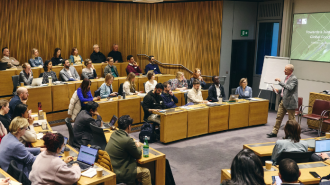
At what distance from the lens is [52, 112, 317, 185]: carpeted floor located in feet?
16.6

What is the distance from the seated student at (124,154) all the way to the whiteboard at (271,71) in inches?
252

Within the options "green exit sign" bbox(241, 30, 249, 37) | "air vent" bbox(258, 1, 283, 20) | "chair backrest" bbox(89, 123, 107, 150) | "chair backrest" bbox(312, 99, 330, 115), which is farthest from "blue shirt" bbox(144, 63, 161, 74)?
"chair backrest" bbox(89, 123, 107, 150)

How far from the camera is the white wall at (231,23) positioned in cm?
965

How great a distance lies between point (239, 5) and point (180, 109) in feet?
15.8

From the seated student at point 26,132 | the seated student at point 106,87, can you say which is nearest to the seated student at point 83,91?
the seated student at point 106,87

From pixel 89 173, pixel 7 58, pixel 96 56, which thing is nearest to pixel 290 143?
pixel 89 173

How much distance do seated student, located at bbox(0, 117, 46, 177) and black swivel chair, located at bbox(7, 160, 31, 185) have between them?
0.60 ft

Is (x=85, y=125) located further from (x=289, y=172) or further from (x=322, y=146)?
(x=322, y=146)

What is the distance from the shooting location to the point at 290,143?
4039 mm

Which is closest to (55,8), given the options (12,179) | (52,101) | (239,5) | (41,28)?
(41,28)

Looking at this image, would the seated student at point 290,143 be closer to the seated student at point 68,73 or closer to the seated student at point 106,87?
the seated student at point 106,87

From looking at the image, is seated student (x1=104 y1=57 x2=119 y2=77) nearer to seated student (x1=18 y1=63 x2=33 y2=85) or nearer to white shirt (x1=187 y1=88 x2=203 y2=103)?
seated student (x1=18 y1=63 x2=33 y2=85)

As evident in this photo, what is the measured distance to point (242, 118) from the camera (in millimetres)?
7609

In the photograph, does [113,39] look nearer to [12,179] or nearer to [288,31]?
[288,31]
